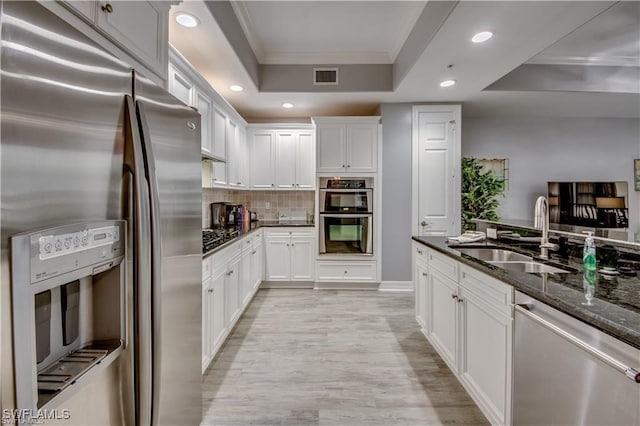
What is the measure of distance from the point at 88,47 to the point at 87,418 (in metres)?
0.98

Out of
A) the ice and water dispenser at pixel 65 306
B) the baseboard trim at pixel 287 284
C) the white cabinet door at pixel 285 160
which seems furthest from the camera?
the white cabinet door at pixel 285 160

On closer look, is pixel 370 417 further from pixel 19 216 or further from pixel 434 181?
pixel 434 181

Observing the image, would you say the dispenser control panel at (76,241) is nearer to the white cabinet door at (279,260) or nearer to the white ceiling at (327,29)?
the white ceiling at (327,29)

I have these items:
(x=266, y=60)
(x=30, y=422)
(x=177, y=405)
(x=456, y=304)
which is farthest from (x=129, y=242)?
(x=266, y=60)

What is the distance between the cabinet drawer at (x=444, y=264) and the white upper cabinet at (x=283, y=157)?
2610mm

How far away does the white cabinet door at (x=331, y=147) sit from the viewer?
14.4ft

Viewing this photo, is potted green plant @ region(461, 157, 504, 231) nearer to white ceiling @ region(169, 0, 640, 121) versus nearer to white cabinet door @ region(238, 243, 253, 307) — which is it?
white ceiling @ region(169, 0, 640, 121)

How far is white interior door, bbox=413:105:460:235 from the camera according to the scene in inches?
169

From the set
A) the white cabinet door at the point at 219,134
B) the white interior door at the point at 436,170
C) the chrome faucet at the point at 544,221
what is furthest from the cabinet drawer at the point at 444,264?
the white cabinet door at the point at 219,134

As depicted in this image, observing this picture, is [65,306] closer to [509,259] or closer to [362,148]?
[509,259]

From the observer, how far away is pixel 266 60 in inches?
152

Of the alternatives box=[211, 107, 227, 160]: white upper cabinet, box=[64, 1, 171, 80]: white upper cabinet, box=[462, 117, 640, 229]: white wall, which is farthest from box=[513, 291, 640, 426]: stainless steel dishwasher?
box=[462, 117, 640, 229]: white wall

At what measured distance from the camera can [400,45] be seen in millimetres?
3527

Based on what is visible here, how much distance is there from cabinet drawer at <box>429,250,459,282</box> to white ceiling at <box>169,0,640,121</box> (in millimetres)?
1790
